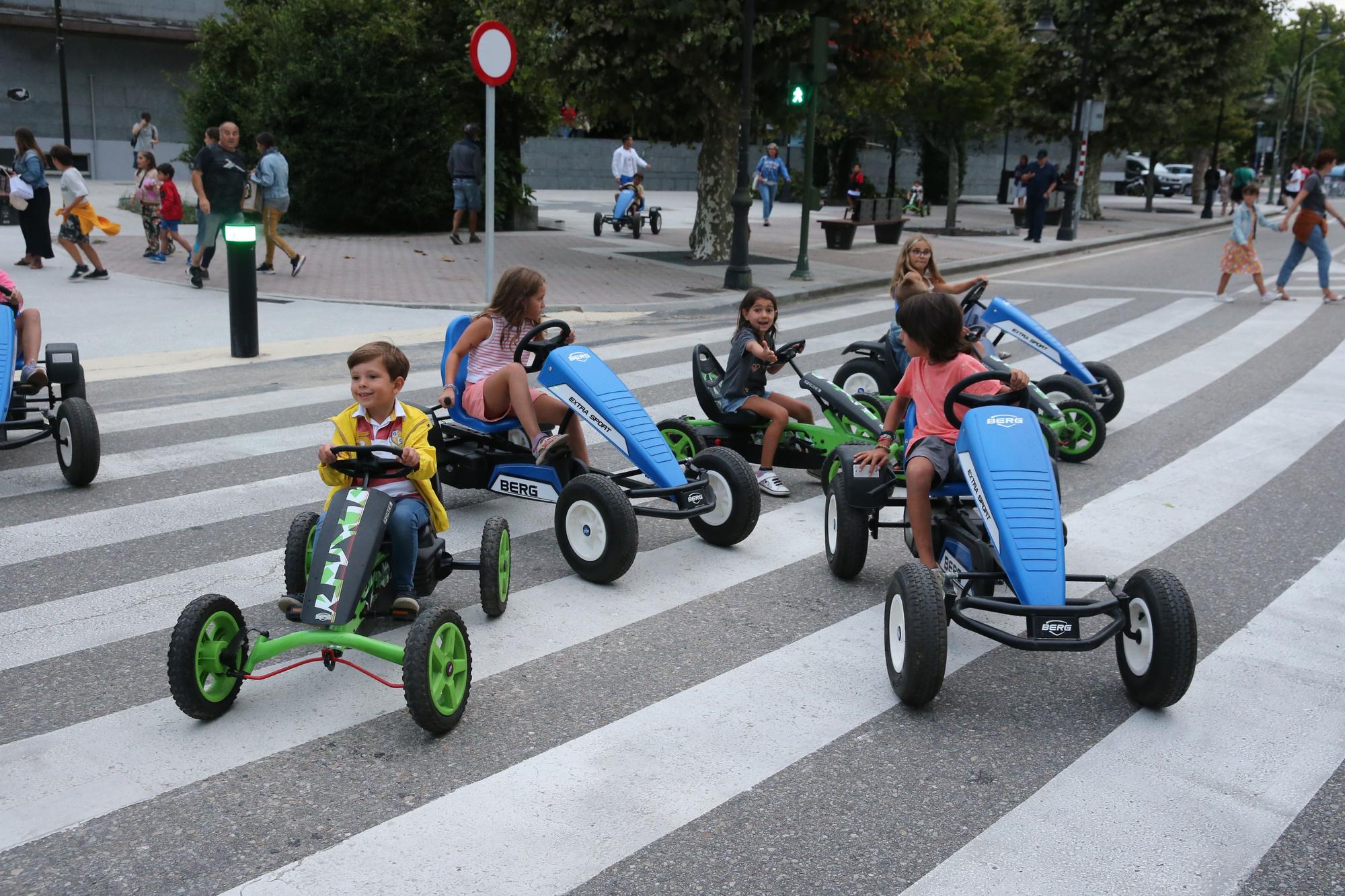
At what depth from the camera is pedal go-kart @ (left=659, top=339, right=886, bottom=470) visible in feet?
22.6

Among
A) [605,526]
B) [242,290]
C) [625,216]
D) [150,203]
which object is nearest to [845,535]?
[605,526]

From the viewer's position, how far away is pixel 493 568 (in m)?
4.79

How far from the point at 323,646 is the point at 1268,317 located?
1358 centimetres

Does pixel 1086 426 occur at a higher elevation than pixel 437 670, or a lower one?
higher

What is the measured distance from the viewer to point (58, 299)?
1283cm

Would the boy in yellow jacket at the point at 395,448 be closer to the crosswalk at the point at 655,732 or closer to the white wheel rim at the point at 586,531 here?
the crosswalk at the point at 655,732

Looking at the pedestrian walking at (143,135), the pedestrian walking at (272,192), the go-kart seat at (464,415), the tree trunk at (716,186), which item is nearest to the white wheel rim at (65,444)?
the go-kart seat at (464,415)

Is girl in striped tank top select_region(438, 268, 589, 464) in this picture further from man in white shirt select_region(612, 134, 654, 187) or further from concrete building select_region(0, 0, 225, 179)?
concrete building select_region(0, 0, 225, 179)

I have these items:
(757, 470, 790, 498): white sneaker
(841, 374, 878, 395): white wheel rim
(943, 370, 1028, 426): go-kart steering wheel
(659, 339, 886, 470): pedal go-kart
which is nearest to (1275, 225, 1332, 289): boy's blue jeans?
(841, 374, 878, 395): white wheel rim

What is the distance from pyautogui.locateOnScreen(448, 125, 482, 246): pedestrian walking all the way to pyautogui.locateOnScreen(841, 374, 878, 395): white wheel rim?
11994 mm

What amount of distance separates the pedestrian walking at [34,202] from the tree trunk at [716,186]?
8.40 meters

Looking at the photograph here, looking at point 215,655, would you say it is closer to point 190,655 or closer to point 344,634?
point 190,655

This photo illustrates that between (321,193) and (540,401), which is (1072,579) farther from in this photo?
(321,193)

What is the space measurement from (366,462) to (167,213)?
13.1 m
